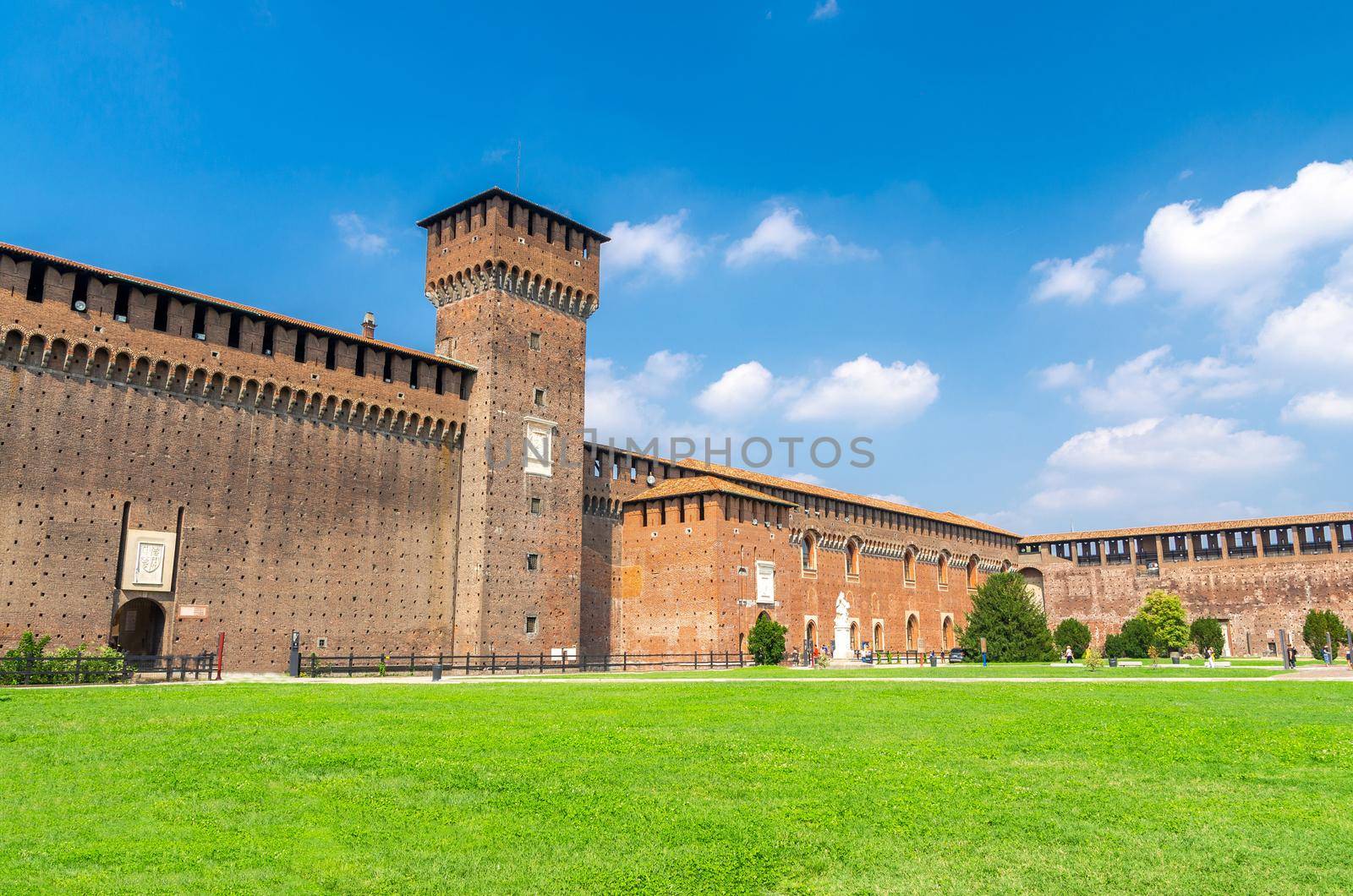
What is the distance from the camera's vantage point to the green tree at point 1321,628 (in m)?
45.5

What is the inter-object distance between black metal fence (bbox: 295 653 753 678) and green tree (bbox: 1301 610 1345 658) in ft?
97.4

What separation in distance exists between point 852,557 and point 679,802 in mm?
42115

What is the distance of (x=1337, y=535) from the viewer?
4978cm

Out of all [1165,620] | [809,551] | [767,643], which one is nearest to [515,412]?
[767,643]

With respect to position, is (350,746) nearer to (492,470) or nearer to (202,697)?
(202,697)

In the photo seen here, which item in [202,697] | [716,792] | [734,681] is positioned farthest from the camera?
[734,681]

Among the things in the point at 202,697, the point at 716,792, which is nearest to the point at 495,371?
the point at 202,697

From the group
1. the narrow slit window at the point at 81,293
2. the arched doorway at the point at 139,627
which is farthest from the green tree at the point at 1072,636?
the narrow slit window at the point at 81,293

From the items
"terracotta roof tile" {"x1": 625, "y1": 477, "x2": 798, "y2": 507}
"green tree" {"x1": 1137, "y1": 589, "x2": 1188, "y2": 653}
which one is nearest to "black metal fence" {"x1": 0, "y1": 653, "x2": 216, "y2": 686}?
"terracotta roof tile" {"x1": 625, "y1": 477, "x2": 798, "y2": 507}

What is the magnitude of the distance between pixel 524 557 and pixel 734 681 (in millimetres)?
12866

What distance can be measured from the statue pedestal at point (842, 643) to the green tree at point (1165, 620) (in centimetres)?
1631

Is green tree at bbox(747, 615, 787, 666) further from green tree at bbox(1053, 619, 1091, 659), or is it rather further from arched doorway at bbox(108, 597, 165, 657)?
arched doorway at bbox(108, 597, 165, 657)

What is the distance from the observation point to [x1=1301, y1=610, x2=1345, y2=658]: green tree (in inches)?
1793

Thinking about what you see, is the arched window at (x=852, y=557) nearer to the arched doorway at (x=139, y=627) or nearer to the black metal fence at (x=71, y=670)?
the arched doorway at (x=139, y=627)
